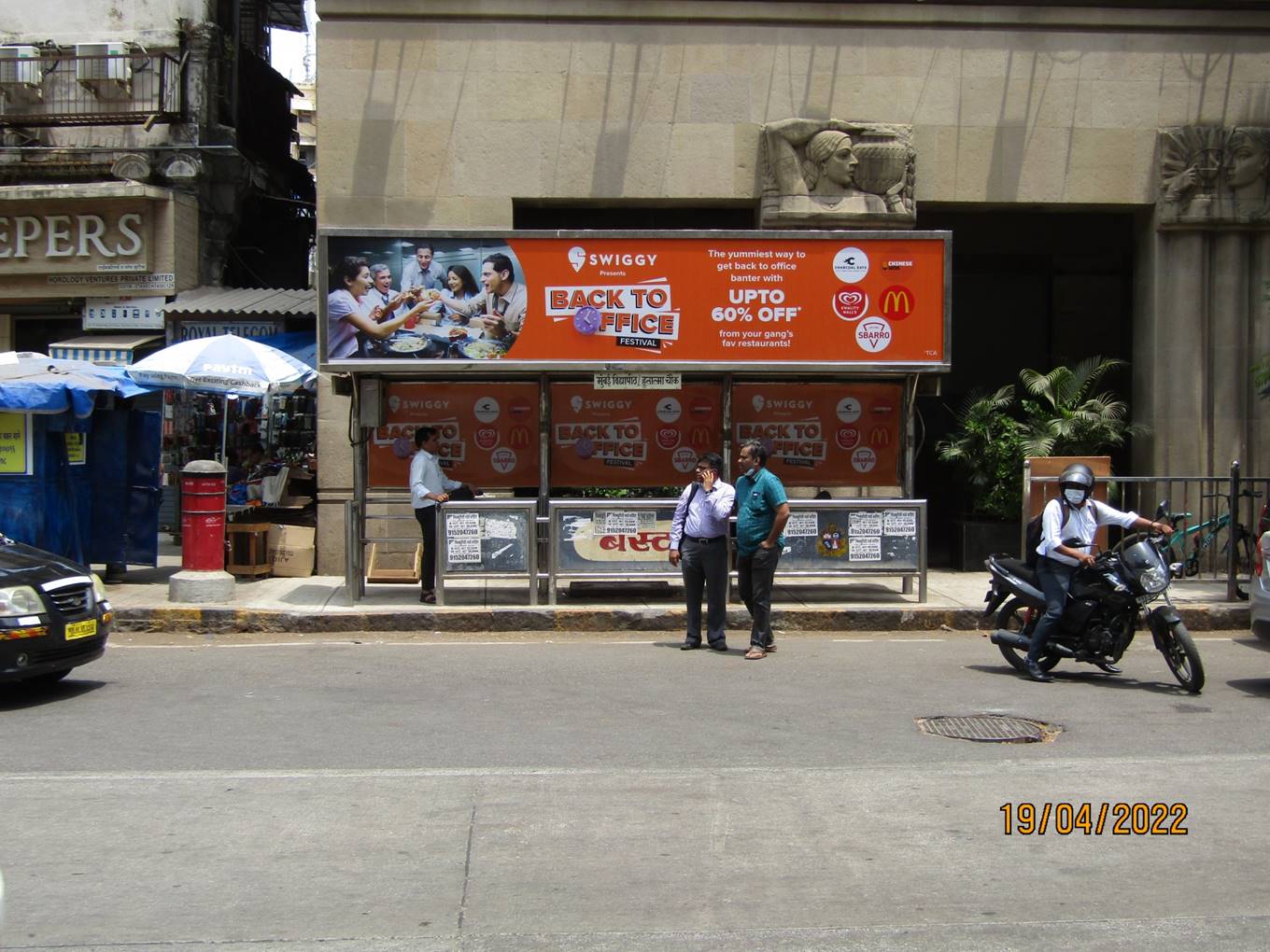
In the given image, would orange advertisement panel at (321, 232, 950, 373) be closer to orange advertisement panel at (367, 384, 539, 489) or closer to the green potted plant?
orange advertisement panel at (367, 384, 539, 489)

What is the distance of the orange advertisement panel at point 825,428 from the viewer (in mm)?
14062

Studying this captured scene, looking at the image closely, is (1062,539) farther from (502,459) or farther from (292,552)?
(292,552)

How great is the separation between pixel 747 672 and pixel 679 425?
4.96m

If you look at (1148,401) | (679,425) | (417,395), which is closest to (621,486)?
(679,425)

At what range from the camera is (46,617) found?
8250 millimetres

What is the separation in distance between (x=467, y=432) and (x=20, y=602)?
6.35m

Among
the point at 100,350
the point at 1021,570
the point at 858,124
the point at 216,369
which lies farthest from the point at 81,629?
the point at 858,124

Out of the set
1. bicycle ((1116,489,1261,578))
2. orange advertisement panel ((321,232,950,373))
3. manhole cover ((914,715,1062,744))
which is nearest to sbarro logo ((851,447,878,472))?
orange advertisement panel ((321,232,950,373))

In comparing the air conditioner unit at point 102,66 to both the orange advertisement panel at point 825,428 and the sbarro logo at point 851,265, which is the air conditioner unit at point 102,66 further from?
the sbarro logo at point 851,265

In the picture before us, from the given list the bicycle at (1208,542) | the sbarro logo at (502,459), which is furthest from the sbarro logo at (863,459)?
the sbarro logo at (502,459)

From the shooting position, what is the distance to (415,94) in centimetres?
1509

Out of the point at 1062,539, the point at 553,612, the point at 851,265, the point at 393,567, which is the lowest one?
the point at 553,612

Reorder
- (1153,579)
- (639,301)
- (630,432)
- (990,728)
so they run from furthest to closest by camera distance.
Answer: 1. (630,432)
2. (639,301)
3. (1153,579)
4. (990,728)
